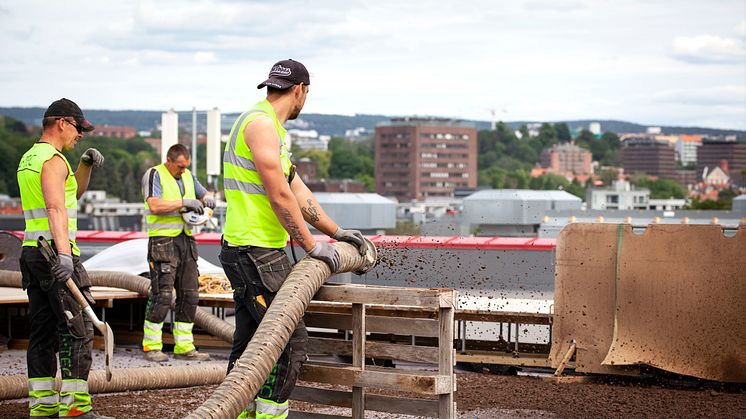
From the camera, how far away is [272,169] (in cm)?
586

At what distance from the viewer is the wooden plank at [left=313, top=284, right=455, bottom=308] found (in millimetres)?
6469

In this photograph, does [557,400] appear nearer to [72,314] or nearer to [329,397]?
Answer: [329,397]

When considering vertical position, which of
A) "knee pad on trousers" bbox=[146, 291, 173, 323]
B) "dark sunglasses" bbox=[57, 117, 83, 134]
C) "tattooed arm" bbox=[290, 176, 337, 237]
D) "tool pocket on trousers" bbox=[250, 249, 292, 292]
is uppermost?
"dark sunglasses" bbox=[57, 117, 83, 134]

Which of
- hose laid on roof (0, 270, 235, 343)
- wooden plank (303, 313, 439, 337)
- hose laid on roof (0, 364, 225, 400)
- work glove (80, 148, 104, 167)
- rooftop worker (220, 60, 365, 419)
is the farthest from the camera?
hose laid on roof (0, 270, 235, 343)

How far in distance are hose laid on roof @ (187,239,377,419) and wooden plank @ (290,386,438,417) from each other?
998 mm

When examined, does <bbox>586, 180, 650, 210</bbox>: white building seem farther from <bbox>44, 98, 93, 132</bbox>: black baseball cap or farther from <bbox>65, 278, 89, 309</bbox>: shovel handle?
<bbox>65, 278, 89, 309</bbox>: shovel handle

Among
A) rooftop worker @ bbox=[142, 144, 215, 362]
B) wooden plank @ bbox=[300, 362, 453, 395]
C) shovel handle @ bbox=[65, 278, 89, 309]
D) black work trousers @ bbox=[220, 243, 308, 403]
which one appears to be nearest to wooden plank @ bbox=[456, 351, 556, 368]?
rooftop worker @ bbox=[142, 144, 215, 362]

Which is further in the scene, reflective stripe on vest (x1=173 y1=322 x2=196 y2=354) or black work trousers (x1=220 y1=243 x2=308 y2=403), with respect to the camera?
reflective stripe on vest (x1=173 y1=322 x2=196 y2=354)

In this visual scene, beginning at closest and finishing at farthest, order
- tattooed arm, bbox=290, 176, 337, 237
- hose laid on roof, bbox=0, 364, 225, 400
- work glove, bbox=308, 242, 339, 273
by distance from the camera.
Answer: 1. work glove, bbox=308, 242, 339, 273
2. tattooed arm, bbox=290, 176, 337, 237
3. hose laid on roof, bbox=0, 364, 225, 400

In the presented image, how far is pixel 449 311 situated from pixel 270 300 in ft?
3.73

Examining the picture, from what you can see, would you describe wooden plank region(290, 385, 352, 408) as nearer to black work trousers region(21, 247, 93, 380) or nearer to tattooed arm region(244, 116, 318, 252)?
tattooed arm region(244, 116, 318, 252)

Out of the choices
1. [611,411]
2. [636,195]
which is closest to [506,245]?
[611,411]

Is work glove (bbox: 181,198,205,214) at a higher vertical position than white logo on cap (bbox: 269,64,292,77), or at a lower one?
lower

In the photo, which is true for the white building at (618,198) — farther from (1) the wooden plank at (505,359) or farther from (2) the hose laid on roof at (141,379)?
(2) the hose laid on roof at (141,379)
